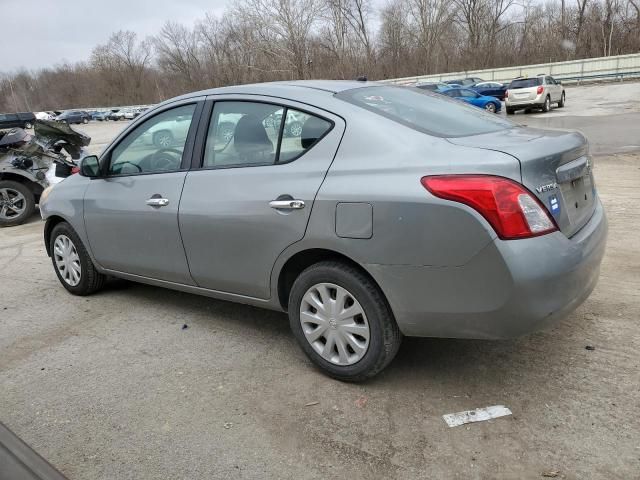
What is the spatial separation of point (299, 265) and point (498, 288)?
3.94 ft

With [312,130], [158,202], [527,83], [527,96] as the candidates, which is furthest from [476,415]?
[527,83]

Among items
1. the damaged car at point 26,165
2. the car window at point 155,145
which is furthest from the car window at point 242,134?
the damaged car at point 26,165

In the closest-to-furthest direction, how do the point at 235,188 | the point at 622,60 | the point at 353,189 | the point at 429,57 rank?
1. the point at 353,189
2. the point at 235,188
3. the point at 622,60
4. the point at 429,57

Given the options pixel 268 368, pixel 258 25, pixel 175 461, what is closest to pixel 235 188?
pixel 268 368

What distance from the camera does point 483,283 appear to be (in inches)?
99.2

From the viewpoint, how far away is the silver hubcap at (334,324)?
2.96 meters

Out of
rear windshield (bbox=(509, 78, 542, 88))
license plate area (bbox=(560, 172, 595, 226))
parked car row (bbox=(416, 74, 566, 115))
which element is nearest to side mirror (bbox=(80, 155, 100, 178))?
license plate area (bbox=(560, 172, 595, 226))

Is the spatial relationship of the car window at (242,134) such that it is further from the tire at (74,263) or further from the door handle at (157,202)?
the tire at (74,263)

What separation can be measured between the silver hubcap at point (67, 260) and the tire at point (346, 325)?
8.50 ft

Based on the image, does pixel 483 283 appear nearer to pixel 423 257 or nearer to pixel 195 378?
pixel 423 257

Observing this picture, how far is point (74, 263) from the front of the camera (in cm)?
489

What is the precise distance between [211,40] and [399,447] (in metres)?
74.4

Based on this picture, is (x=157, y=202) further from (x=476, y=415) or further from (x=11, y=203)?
(x=11, y=203)

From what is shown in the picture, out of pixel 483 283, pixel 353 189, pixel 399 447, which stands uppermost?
pixel 353 189
